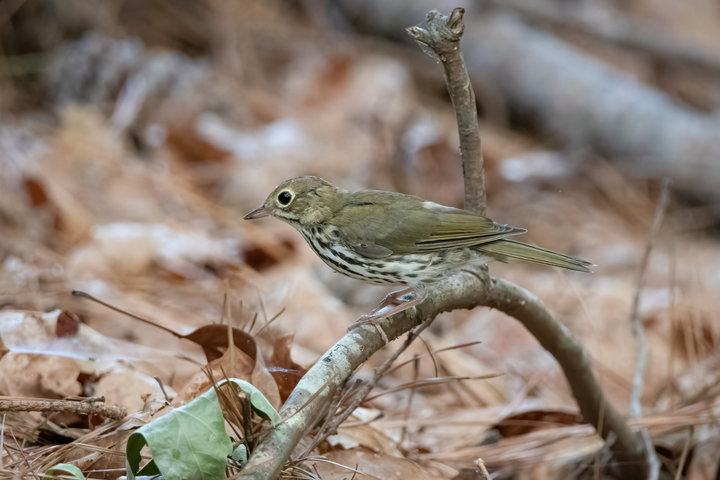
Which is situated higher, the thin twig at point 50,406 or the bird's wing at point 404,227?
the bird's wing at point 404,227

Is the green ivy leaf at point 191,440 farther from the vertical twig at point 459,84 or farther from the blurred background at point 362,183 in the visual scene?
the vertical twig at point 459,84

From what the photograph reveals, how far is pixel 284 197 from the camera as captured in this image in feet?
9.71

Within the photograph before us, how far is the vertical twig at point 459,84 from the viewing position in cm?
213

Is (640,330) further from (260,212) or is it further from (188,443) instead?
(188,443)

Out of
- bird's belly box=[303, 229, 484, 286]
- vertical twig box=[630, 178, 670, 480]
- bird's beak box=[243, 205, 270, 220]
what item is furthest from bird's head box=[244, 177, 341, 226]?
vertical twig box=[630, 178, 670, 480]

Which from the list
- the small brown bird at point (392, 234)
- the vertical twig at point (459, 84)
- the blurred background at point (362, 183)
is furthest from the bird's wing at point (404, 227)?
the blurred background at point (362, 183)

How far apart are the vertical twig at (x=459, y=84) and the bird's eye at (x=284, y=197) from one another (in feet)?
2.10

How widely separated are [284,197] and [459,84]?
883 millimetres

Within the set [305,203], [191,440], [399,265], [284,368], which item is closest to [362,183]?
[305,203]

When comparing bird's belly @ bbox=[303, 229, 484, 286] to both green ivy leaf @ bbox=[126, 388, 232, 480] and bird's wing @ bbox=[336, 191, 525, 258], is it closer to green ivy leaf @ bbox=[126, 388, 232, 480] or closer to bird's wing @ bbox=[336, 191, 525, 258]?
bird's wing @ bbox=[336, 191, 525, 258]

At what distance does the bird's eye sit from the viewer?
9.64 ft

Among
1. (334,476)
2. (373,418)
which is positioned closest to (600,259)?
(373,418)

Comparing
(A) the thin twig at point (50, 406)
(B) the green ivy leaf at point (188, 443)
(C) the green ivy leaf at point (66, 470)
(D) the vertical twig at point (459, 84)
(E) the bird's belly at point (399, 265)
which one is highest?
(D) the vertical twig at point (459, 84)

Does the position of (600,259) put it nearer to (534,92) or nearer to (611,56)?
(534,92)
